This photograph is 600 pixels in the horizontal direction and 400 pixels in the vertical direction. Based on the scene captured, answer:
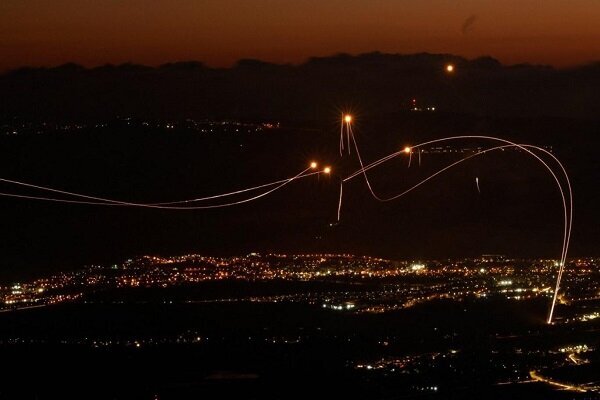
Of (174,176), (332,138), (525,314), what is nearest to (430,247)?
(525,314)

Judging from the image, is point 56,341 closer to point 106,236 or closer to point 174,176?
point 106,236

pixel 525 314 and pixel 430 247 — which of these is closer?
pixel 525 314

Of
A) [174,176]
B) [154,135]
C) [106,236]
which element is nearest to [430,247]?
[106,236]

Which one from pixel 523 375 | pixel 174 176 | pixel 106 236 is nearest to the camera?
pixel 523 375

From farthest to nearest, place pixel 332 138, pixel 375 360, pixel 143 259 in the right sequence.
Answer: pixel 332 138 → pixel 143 259 → pixel 375 360

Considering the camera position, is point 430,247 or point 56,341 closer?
point 56,341

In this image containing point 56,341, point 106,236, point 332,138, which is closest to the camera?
point 56,341

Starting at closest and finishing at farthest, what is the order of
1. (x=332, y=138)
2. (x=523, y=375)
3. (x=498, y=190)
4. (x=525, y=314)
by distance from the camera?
(x=523, y=375) → (x=525, y=314) → (x=498, y=190) → (x=332, y=138)

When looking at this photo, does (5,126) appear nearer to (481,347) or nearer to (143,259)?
(143,259)

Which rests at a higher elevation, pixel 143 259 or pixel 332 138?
pixel 332 138
